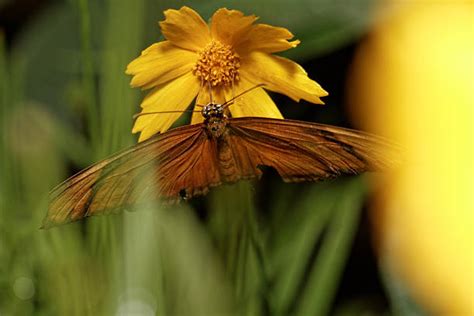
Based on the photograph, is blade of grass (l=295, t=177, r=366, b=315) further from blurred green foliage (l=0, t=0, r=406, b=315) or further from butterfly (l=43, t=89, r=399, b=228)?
butterfly (l=43, t=89, r=399, b=228)

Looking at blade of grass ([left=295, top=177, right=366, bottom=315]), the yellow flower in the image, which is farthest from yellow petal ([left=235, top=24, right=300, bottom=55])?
blade of grass ([left=295, top=177, right=366, bottom=315])

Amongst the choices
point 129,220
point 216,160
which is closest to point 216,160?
point 216,160

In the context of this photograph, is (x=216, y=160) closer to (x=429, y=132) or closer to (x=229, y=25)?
(x=229, y=25)

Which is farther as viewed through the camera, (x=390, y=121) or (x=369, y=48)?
(x=369, y=48)

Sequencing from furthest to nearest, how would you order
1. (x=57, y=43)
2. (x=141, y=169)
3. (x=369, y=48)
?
(x=57, y=43), (x=369, y=48), (x=141, y=169)

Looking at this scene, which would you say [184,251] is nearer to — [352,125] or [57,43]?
[352,125]

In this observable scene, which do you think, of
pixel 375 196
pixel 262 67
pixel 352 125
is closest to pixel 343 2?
pixel 352 125

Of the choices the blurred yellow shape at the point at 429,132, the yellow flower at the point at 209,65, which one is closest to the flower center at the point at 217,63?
the yellow flower at the point at 209,65
